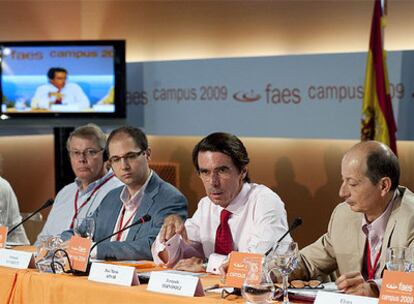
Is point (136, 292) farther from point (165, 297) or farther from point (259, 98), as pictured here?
point (259, 98)

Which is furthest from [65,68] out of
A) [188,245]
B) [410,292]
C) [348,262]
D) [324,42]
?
[410,292]

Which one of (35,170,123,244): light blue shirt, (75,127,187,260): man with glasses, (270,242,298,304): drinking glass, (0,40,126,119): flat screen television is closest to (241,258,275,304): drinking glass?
(270,242,298,304): drinking glass

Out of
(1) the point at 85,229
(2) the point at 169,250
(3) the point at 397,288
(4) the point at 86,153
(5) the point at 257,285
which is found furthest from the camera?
(4) the point at 86,153

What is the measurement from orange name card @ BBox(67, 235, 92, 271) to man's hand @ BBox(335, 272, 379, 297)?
3.47ft

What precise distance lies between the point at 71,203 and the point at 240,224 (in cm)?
138

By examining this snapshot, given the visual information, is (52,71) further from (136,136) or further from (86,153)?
(136,136)

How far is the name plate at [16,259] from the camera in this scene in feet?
11.3

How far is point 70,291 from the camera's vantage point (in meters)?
3.11

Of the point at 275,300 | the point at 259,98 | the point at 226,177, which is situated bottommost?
the point at 275,300

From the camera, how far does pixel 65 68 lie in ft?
24.6

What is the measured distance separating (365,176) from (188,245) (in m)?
0.97

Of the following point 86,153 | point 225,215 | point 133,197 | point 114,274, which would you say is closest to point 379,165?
point 225,215

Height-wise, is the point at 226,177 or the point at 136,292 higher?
the point at 226,177

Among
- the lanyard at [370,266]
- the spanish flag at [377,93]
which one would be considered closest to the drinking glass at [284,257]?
the lanyard at [370,266]
